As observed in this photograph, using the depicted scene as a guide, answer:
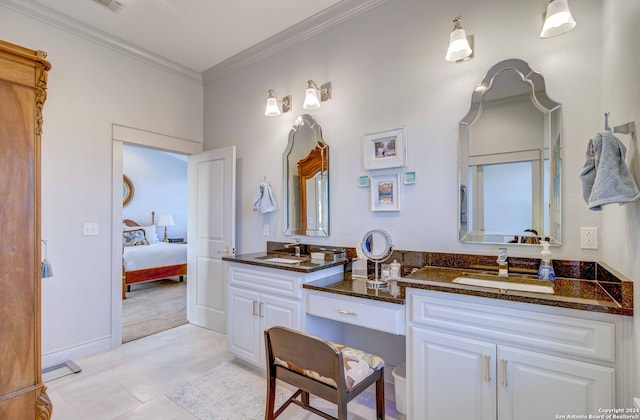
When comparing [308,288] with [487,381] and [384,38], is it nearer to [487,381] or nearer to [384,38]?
[487,381]

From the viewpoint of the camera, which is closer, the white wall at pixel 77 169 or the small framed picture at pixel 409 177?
the small framed picture at pixel 409 177

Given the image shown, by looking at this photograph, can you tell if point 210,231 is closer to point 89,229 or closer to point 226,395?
point 89,229

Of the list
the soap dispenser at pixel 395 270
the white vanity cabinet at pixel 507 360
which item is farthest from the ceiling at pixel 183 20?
the white vanity cabinet at pixel 507 360

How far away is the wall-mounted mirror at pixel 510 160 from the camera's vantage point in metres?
1.87

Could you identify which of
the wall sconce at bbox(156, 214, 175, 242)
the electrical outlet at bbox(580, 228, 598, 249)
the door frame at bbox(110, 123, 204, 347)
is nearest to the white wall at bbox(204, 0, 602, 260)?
the electrical outlet at bbox(580, 228, 598, 249)

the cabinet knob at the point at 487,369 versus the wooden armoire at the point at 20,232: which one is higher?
the wooden armoire at the point at 20,232

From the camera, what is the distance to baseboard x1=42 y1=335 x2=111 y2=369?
8.64 ft

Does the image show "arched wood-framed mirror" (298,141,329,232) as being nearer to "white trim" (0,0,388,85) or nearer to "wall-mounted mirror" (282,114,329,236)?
"wall-mounted mirror" (282,114,329,236)

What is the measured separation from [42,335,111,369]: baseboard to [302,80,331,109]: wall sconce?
9.59 feet

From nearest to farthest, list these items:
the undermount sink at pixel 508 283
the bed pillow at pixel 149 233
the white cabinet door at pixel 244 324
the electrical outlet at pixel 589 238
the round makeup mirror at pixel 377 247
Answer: the undermount sink at pixel 508 283 → the electrical outlet at pixel 589 238 → the round makeup mirror at pixel 377 247 → the white cabinet door at pixel 244 324 → the bed pillow at pixel 149 233

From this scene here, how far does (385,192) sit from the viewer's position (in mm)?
2424

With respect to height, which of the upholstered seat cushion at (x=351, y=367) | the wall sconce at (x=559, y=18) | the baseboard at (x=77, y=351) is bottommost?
the baseboard at (x=77, y=351)

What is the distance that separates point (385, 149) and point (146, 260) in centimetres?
466

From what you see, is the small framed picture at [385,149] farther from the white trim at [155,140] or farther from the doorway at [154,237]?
the doorway at [154,237]
